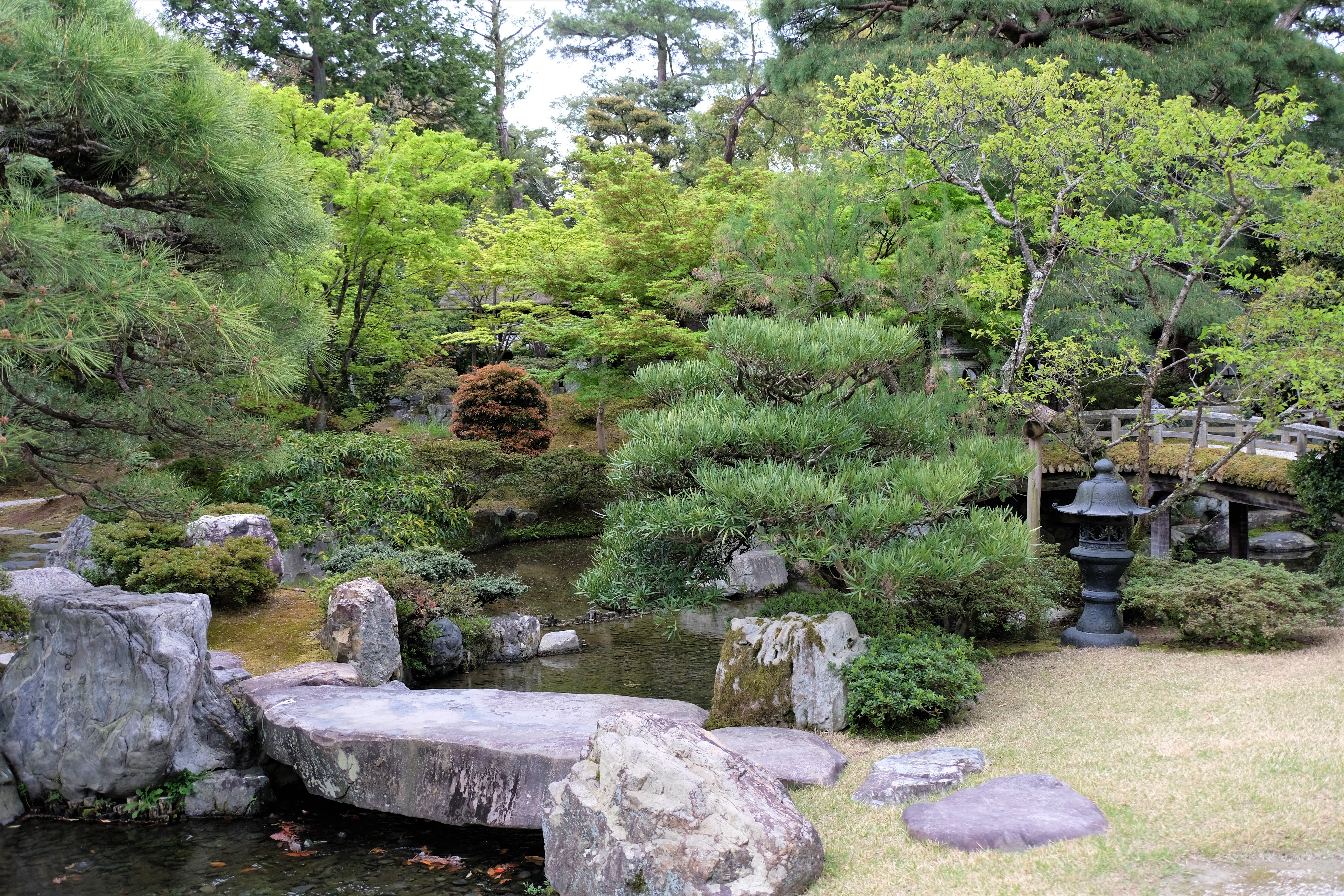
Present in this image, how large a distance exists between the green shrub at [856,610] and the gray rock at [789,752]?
1.00 metres

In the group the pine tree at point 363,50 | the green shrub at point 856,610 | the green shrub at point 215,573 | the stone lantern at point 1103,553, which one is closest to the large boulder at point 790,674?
the green shrub at point 856,610

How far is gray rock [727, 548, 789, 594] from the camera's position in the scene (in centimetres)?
1338

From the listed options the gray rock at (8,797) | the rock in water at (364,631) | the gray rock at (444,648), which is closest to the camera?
the gray rock at (8,797)

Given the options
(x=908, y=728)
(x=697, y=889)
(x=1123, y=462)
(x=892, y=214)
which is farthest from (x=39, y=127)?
(x=1123, y=462)

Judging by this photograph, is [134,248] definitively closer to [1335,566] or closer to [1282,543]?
[1335,566]

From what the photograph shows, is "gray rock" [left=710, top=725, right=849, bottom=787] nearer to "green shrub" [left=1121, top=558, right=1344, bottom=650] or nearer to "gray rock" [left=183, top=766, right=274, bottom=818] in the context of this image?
"gray rock" [left=183, top=766, right=274, bottom=818]

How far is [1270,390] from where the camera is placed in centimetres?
1015

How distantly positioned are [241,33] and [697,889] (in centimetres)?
2461

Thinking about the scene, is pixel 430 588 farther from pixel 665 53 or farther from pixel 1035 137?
pixel 665 53

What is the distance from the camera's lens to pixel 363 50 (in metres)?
23.4

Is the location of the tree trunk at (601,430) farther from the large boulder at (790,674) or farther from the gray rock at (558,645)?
the large boulder at (790,674)

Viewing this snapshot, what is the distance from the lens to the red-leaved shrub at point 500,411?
58.4 ft

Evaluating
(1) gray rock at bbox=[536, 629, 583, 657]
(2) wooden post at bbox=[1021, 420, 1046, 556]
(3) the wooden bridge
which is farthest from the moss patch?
(1) gray rock at bbox=[536, 629, 583, 657]

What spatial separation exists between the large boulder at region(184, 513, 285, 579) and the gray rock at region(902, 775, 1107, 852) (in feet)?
26.3
